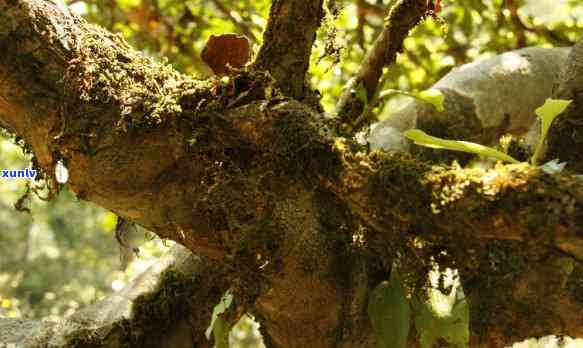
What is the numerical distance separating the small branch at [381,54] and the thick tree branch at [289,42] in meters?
0.33

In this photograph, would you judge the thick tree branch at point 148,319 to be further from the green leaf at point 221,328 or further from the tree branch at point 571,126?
the tree branch at point 571,126

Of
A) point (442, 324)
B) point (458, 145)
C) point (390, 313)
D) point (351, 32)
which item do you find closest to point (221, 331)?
point (390, 313)

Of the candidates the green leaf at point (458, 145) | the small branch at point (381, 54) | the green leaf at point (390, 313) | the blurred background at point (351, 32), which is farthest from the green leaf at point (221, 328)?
the blurred background at point (351, 32)

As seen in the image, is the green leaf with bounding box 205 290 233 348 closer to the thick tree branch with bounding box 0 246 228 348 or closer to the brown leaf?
the thick tree branch with bounding box 0 246 228 348

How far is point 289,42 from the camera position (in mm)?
1378

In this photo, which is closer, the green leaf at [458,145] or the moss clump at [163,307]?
the green leaf at [458,145]

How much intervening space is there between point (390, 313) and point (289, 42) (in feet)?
2.12

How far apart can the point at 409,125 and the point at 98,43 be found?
107 cm

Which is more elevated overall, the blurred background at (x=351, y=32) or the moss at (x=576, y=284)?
the blurred background at (x=351, y=32)

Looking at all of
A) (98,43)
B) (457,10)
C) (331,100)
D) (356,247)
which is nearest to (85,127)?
(98,43)

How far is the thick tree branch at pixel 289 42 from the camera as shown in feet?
4.47

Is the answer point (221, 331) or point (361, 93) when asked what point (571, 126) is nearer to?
point (361, 93)

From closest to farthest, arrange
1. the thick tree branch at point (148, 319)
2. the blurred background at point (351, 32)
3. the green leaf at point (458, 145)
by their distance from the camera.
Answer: the green leaf at point (458, 145), the thick tree branch at point (148, 319), the blurred background at point (351, 32)

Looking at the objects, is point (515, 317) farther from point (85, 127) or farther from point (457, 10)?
point (457, 10)
